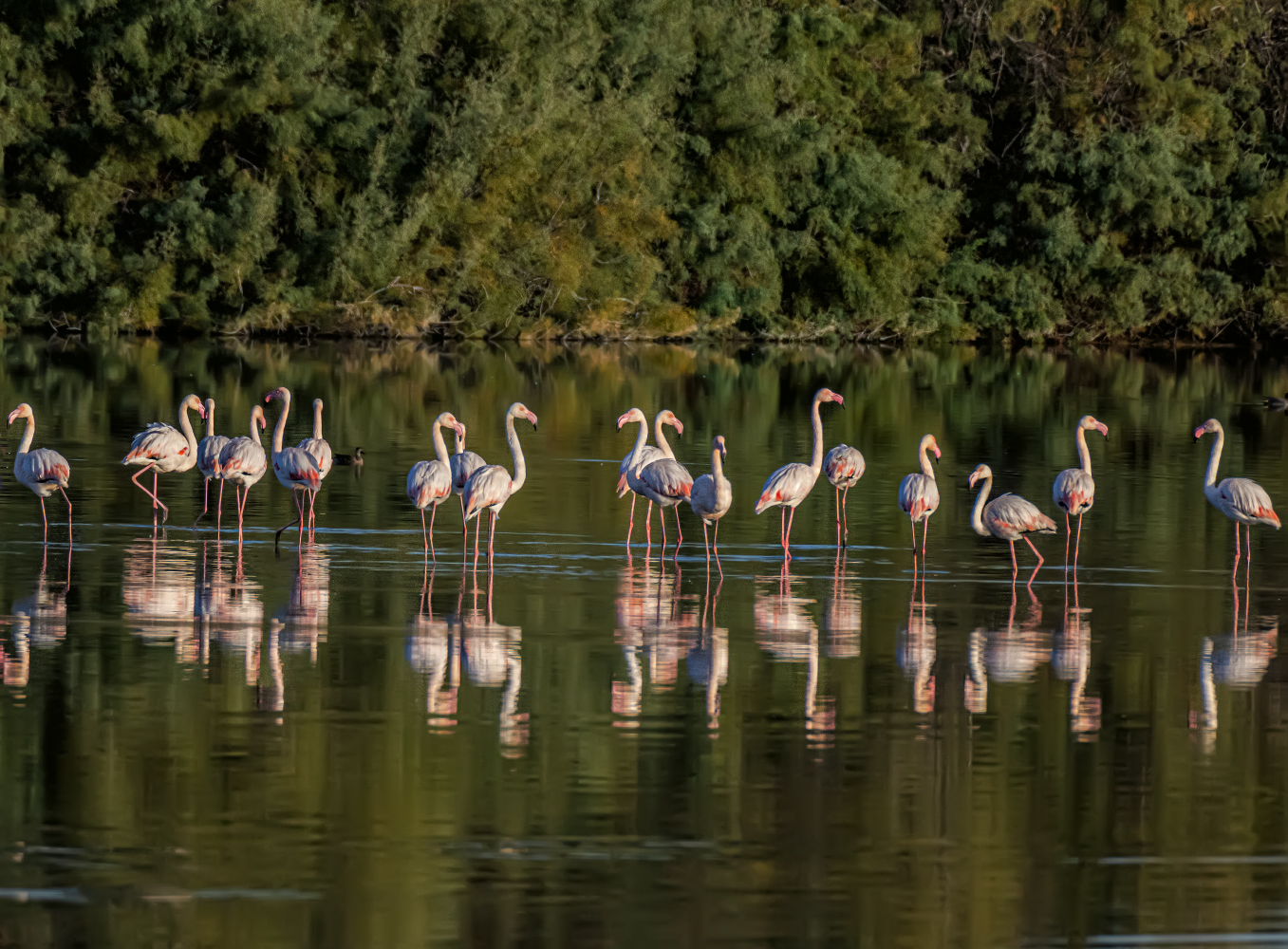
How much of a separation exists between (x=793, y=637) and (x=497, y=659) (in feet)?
6.17

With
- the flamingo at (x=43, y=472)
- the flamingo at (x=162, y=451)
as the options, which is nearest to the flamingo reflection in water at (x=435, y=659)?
the flamingo at (x=43, y=472)

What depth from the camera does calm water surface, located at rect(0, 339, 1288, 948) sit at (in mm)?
6934

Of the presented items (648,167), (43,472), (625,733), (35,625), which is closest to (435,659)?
(625,733)

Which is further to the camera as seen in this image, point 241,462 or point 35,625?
point 241,462

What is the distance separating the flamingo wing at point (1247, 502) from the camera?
575 inches

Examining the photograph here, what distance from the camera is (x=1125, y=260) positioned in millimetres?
57406

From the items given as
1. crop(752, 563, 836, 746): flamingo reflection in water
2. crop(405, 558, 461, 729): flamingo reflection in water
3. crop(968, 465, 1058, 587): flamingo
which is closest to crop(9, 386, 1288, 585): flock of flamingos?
crop(968, 465, 1058, 587): flamingo

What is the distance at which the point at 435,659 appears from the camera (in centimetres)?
1096

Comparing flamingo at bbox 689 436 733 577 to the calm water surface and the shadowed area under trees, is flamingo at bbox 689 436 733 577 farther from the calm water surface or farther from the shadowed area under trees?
the shadowed area under trees

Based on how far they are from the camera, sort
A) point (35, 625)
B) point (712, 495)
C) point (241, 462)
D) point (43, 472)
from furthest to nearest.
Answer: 1. point (241, 462)
2. point (43, 472)
3. point (712, 495)
4. point (35, 625)

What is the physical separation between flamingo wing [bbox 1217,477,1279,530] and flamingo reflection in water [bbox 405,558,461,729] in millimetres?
5873

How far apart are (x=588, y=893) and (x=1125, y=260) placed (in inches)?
2078

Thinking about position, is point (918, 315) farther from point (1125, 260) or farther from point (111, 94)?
point (111, 94)

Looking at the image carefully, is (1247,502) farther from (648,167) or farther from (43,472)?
(648,167)
